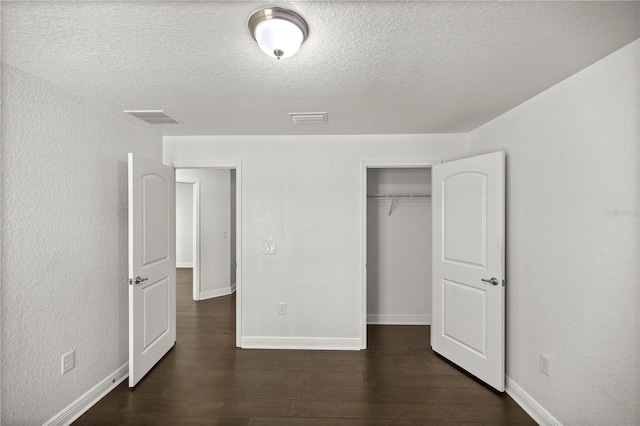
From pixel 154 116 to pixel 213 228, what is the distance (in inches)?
115

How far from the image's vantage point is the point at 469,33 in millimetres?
1458

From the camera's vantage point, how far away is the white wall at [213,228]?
5.27 meters

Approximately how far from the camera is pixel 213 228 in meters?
5.39

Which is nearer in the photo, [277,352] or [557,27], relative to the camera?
[557,27]

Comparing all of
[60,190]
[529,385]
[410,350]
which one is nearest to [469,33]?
[529,385]

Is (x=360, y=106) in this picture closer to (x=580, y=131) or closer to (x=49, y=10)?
(x=580, y=131)

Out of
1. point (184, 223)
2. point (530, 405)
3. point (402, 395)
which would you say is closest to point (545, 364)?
point (530, 405)

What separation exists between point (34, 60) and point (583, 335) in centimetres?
348

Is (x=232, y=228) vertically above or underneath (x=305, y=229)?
underneath

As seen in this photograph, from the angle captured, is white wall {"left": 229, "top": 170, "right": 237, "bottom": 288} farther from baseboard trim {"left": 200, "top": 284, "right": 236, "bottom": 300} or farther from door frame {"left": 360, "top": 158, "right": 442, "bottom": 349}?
door frame {"left": 360, "top": 158, "right": 442, "bottom": 349}

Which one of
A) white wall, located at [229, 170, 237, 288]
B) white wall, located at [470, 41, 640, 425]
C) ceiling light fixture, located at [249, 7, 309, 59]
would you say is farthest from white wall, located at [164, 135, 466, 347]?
white wall, located at [229, 170, 237, 288]

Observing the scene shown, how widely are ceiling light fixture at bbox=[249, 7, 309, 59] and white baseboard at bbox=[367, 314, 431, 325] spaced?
357 cm

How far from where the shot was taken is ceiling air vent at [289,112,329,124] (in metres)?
2.64

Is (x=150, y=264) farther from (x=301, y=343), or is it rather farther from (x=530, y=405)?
(x=530, y=405)
